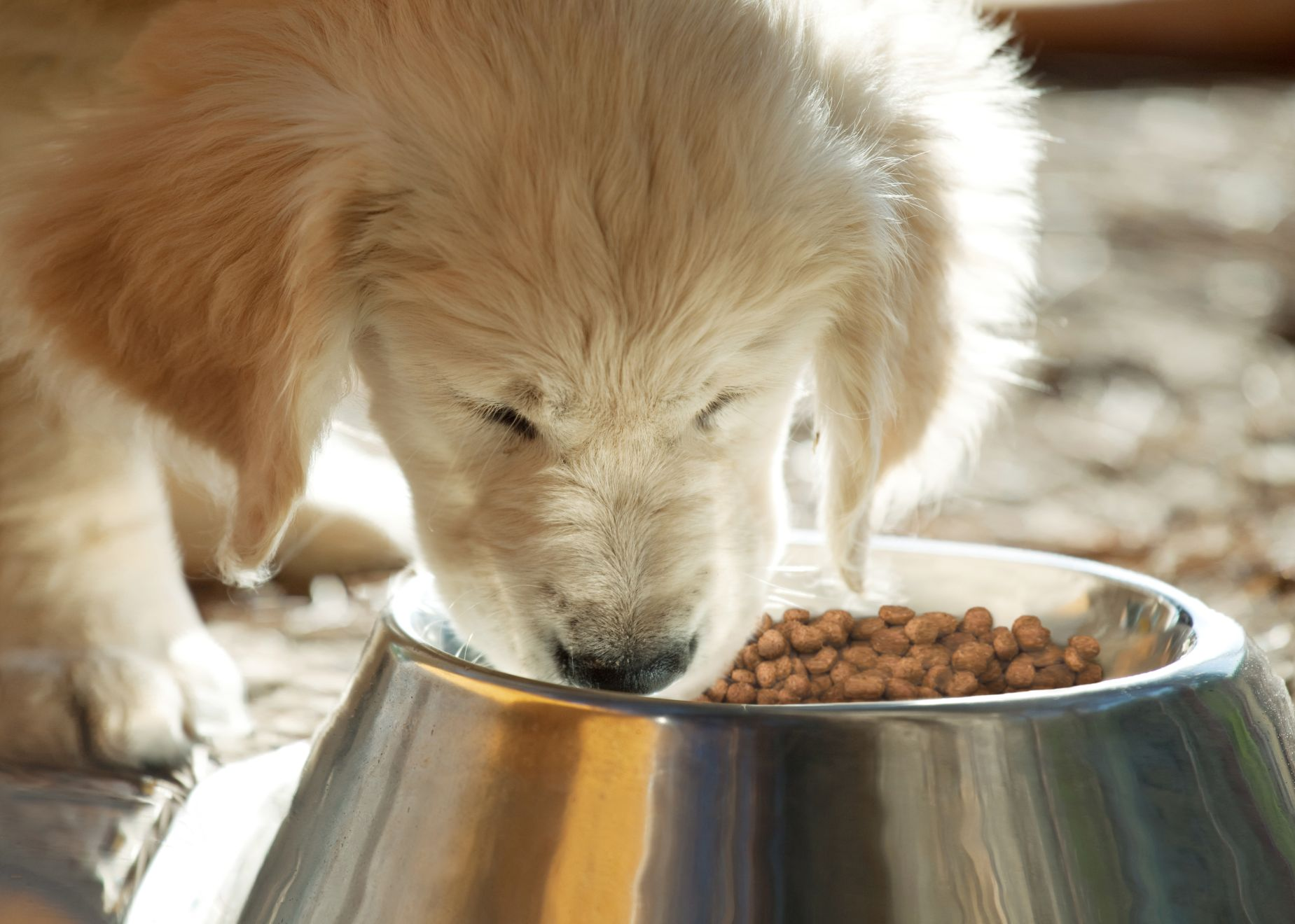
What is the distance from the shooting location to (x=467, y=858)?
1.24m

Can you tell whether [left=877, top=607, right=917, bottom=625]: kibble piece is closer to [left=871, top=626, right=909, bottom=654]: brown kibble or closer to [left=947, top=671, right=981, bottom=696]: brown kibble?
[left=871, top=626, right=909, bottom=654]: brown kibble

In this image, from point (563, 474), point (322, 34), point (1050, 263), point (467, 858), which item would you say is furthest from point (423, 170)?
point (1050, 263)

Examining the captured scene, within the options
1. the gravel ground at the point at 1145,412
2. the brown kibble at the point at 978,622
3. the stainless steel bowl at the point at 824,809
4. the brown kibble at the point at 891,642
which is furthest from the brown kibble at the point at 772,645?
the gravel ground at the point at 1145,412

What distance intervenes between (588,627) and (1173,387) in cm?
265

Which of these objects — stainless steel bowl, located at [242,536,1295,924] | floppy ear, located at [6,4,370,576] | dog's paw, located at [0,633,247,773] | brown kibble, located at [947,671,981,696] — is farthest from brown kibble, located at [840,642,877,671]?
dog's paw, located at [0,633,247,773]

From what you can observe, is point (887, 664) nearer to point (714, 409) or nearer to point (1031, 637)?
point (1031, 637)

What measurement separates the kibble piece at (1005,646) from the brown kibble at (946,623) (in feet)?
0.22

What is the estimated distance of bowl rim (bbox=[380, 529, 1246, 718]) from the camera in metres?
1.17

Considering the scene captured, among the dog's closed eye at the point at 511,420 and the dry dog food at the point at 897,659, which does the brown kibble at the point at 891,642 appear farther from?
the dog's closed eye at the point at 511,420

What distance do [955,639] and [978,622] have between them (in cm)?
3

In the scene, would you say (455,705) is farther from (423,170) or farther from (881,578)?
(881,578)

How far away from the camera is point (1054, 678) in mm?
1600

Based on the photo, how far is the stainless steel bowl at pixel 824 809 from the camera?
1.16 meters

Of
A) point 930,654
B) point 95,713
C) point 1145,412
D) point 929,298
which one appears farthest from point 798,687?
point 1145,412
